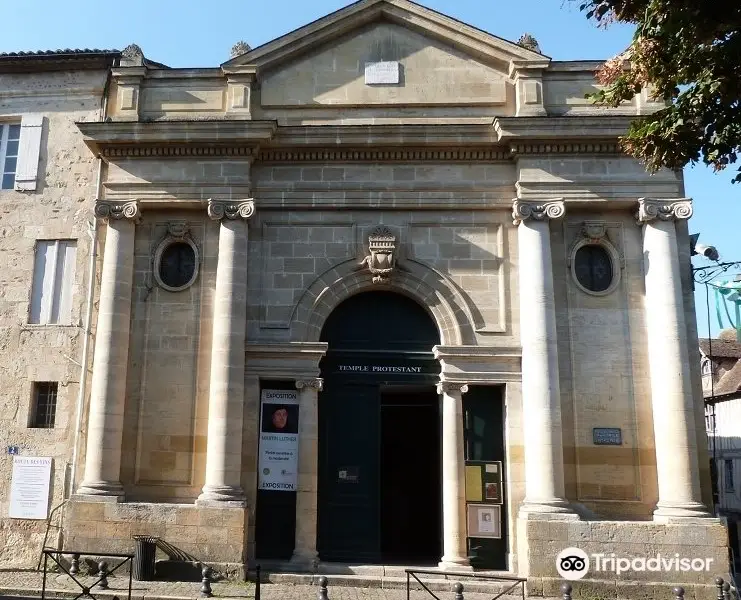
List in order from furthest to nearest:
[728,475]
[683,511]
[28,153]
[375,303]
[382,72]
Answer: [728,475]
[28,153]
[382,72]
[375,303]
[683,511]

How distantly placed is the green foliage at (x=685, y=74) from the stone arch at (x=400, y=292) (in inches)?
209

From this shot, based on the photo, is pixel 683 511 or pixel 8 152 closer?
pixel 683 511

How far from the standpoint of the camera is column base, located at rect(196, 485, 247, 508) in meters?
12.6

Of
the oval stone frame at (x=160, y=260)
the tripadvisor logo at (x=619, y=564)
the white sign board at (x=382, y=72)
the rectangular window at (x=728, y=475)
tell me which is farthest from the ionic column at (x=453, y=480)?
the rectangular window at (x=728, y=475)

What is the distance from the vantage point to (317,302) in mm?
13812

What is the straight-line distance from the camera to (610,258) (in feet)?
45.3

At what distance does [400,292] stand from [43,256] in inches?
277

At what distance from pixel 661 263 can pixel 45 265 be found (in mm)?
11554

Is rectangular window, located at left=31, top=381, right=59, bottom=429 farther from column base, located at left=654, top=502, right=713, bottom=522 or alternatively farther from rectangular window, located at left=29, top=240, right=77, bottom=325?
column base, located at left=654, top=502, right=713, bottom=522

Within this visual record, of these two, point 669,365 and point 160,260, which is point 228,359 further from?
point 669,365

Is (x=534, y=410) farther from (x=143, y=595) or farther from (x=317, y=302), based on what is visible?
(x=143, y=595)

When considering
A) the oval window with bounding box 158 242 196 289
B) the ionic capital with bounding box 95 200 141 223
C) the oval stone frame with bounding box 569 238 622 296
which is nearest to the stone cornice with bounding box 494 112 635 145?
the oval stone frame with bounding box 569 238 622 296

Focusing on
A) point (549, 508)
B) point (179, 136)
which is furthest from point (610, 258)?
point (179, 136)

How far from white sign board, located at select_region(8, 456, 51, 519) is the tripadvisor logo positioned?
29.9ft
